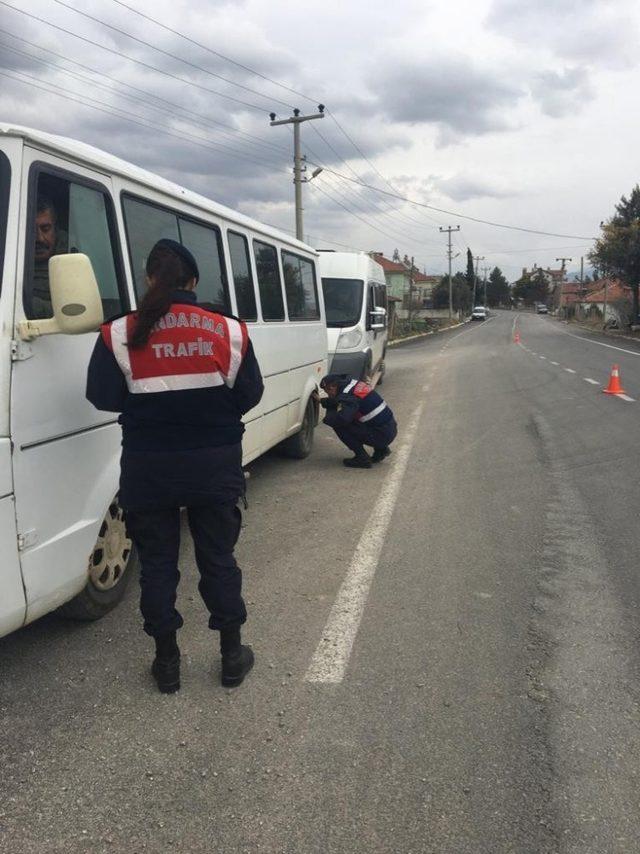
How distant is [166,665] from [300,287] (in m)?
5.48

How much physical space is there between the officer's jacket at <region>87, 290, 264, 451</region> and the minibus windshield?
936 centimetres

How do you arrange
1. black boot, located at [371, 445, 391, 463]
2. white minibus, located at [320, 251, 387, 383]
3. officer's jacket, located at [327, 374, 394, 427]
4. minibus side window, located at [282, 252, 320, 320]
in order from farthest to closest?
white minibus, located at [320, 251, 387, 383] < black boot, located at [371, 445, 391, 463] < officer's jacket, located at [327, 374, 394, 427] < minibus side window, located at [282, 252, 320, 320]

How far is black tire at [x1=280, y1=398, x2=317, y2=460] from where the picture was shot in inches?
320

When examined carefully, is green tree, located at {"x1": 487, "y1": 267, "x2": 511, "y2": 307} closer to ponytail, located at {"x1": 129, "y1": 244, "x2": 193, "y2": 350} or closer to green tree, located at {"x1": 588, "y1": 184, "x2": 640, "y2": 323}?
green tree, located at {"x1": 588, "y1": 184, "x2": 640, "y2": 323}

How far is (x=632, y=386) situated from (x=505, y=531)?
11623 mm

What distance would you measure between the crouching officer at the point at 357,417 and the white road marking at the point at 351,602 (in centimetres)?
117

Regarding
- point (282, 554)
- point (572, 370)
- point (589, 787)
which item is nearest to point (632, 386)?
point (572, 370)

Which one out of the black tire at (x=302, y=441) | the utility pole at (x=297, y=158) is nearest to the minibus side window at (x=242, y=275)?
the black tire at (x=302, y=441)

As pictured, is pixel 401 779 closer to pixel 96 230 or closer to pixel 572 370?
pixel 96 230

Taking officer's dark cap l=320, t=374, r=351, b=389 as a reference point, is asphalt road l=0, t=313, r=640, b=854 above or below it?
below

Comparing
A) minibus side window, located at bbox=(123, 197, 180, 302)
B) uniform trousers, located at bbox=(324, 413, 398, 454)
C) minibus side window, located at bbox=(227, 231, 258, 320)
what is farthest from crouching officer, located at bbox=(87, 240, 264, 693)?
uniform trousers, located at bbox=(324, 413, 398, 454)

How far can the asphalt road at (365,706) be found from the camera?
2.38m

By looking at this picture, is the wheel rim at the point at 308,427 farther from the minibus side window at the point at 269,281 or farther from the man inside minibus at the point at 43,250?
the man inside minibus at the point at 43,250

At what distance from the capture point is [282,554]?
197 inches
